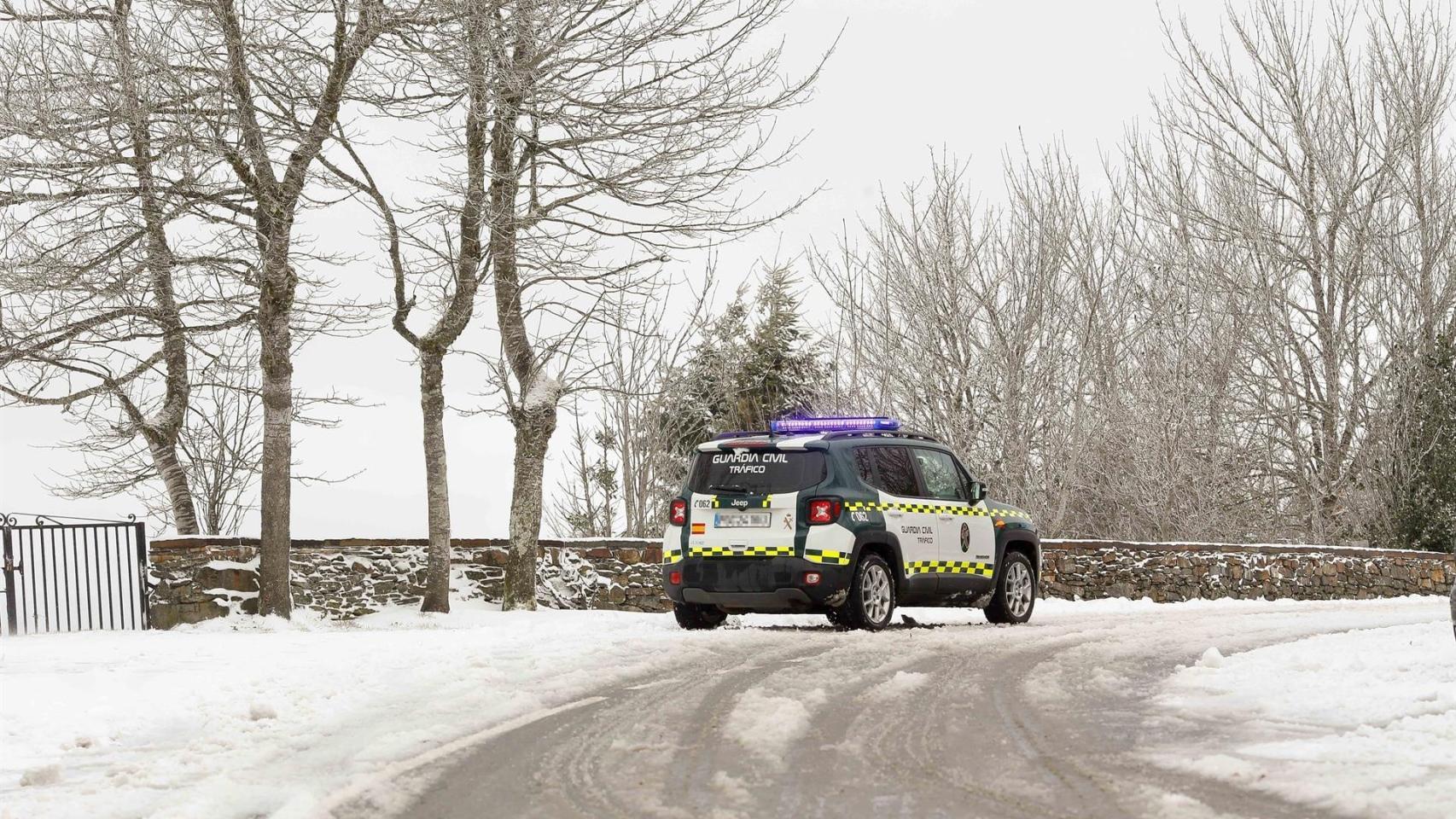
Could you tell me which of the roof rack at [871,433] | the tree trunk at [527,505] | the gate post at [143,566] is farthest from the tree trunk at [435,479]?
the roof rack at [871,433]

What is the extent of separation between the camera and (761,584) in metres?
13.3

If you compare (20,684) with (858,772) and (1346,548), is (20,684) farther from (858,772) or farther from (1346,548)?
(1346,548)

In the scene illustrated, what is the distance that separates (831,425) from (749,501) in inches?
49.6

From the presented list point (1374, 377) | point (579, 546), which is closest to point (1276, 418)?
point (1374, 377)

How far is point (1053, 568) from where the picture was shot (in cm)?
2239

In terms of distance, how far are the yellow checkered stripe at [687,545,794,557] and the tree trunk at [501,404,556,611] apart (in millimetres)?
6223

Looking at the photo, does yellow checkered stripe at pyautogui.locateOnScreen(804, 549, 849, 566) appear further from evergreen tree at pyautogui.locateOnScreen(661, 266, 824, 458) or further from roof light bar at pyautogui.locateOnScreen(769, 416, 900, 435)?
evergreen tree at pyautogui.locateOnScreen(661, 266, 824, 458)

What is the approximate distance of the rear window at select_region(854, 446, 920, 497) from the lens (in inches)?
546

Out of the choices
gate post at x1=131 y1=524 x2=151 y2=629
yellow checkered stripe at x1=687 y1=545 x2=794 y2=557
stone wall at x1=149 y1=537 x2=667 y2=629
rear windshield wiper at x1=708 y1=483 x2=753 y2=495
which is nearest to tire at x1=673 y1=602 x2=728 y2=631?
yellow checkered stripe at x1=687 y1=545 x2=794 y2=557

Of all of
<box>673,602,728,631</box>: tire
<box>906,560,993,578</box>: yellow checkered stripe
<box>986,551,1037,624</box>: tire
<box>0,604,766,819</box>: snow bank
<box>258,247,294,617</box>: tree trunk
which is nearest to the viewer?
<box>0,604,766,819</box>: snow bank

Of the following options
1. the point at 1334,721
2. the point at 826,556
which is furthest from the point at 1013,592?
the point at 1334,721

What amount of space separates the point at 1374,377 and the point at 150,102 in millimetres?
25822

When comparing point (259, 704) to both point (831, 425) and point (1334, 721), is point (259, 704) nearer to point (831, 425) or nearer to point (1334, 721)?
point (1334, 721)

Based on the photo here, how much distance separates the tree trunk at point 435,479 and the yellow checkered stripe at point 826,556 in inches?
304
